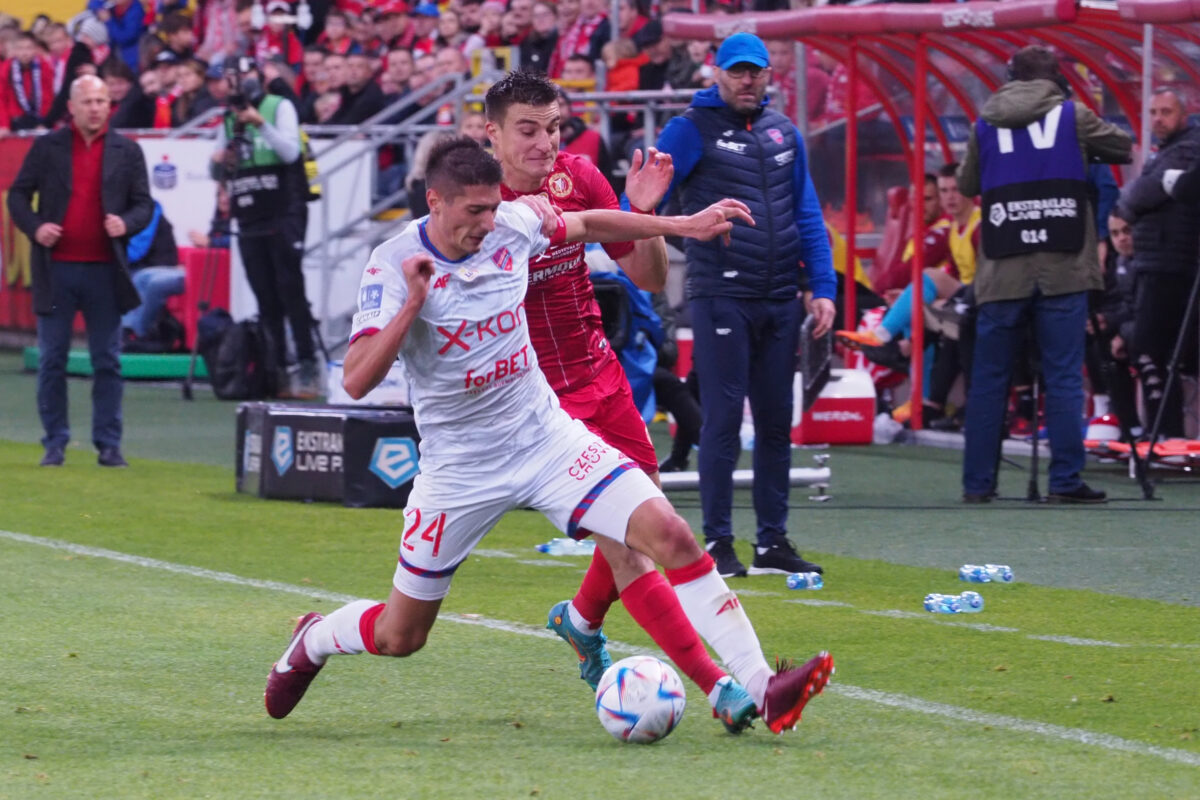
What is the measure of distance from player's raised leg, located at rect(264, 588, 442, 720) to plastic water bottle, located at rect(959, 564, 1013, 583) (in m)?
3.37

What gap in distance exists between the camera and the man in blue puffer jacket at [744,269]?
8.48 m

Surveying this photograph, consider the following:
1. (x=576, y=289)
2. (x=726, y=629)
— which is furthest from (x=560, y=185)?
(x=726, y=629)

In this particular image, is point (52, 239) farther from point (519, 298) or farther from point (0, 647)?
point (519, 298)

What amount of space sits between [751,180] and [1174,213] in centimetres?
484

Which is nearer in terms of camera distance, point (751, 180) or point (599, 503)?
point (599, 503)

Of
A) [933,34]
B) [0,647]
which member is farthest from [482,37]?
[0,647]

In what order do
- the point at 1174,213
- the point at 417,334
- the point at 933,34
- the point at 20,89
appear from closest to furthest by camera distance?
the point at 417,334
the point at 1174,213
the point at 933,34
the point at 20,89

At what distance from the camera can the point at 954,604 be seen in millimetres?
7785

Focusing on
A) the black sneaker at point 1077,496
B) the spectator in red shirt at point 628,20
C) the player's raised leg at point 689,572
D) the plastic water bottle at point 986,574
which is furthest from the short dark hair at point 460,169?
the spectator in red shirt at point 628,20

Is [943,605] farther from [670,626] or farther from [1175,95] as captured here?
[1175,95]

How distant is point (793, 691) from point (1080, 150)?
20.7ft

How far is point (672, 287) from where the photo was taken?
1662 cm

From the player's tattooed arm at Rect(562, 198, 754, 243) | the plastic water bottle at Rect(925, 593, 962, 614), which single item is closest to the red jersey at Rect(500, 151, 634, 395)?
the player's tattooed arm at Rect(562, 198, 754, 243)

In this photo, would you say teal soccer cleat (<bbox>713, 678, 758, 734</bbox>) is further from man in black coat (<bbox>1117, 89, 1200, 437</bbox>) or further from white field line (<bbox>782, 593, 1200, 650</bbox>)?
man in black coat (<bbox>1117, 89, 1200, 437</bbox>)
